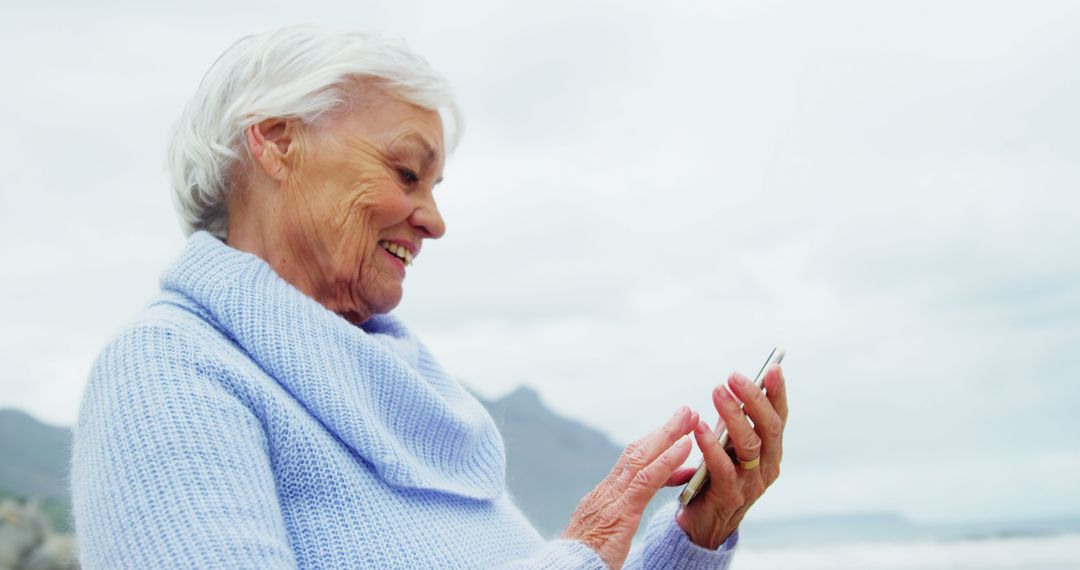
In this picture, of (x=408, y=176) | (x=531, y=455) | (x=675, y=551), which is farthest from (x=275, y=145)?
(x=531, y=455)

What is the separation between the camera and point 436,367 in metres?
1.93

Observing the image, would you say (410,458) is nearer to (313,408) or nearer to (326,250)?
(313,408)

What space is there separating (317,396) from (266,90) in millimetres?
549

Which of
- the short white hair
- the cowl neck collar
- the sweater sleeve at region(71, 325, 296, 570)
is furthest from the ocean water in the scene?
the sweater sleeve at region(71, 325, 296, 570)

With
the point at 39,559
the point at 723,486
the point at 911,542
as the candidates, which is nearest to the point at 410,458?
the point at 723,486

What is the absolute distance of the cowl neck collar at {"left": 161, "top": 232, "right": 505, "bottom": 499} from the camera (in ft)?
4.68

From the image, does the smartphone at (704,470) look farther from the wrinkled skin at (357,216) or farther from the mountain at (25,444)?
the mountain at (25,444)

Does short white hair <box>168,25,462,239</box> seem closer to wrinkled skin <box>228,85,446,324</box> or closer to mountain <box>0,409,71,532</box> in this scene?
wrinkled skin <box>228,85,446,324</box>

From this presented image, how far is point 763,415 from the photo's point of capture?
5.44ft

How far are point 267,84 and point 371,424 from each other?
1.97 ft

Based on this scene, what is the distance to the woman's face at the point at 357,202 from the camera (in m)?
1.66

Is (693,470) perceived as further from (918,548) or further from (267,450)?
(918,548)

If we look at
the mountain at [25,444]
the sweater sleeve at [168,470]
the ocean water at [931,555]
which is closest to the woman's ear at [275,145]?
the sweater sleeve at [168,470]

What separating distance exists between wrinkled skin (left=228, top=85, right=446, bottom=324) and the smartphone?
0.63m
